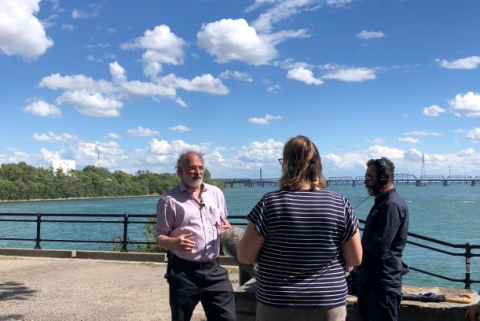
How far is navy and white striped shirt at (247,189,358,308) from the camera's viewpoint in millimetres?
2465

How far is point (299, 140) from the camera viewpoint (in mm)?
2611

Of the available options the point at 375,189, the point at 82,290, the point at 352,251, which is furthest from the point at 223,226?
the point at 82,290

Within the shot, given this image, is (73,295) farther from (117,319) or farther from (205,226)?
(205,226)

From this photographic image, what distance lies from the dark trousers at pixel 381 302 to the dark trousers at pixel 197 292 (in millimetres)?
1085

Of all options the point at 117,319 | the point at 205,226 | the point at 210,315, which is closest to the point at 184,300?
the point at 210,315

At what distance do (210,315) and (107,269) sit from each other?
558cm

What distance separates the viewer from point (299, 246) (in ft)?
8.13

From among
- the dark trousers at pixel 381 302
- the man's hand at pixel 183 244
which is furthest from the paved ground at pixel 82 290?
the dark trousers at pixel 381 302

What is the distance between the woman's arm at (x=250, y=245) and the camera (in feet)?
8.23

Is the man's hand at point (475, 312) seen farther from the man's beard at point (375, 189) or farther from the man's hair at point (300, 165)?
the man's hair at point (300, 165)

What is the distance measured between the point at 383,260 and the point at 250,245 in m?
1.24

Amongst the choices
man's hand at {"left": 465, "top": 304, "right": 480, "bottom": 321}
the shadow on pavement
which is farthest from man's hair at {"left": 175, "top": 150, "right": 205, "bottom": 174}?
the shadow on pavement

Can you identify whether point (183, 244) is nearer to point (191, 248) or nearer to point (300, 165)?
point (191, 248)

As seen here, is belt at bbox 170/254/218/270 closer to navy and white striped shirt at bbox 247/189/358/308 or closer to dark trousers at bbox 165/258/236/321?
dark trousers at bbox 165/258/236/321
